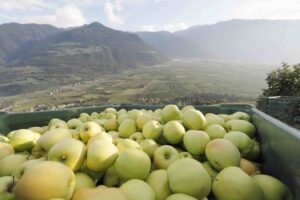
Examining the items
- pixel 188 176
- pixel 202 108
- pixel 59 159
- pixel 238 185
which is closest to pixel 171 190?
pixel 188 176

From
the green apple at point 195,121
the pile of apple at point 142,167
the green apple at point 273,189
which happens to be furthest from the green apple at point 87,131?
the green apple at point 273,189

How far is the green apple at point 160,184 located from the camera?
9.16 ft

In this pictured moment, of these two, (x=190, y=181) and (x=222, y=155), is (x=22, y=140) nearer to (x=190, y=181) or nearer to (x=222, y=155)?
(x=190, y=181)

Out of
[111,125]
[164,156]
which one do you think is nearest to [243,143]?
[164,156]

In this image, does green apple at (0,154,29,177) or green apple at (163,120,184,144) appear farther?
green apple at (163,120,184,144)

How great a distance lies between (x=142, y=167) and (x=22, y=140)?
1.77 m

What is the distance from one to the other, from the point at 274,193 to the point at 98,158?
5.10ft

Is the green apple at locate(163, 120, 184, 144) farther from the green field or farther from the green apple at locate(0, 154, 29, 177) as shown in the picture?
the green field

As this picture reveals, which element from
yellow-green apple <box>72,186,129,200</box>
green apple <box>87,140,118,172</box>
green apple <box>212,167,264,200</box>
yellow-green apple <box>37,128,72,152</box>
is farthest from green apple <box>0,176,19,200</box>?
green apple <box>212,167,264,200</box>

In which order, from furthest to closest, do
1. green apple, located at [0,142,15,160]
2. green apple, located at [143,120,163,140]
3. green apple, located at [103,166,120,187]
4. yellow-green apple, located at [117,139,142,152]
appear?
green apple, located at [143,120,163,140] < green apple, located at [0,142,15,160] < yellow-green apple, located at [117,139,142,152] < green apple, located at [103,166,120,187]

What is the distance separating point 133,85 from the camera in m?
159

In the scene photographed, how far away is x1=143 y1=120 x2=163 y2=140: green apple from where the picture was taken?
13.2 feet

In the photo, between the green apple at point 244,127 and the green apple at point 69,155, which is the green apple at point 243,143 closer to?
the green apple at point 244,127

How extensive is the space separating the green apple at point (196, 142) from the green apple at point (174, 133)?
8.5 inches
